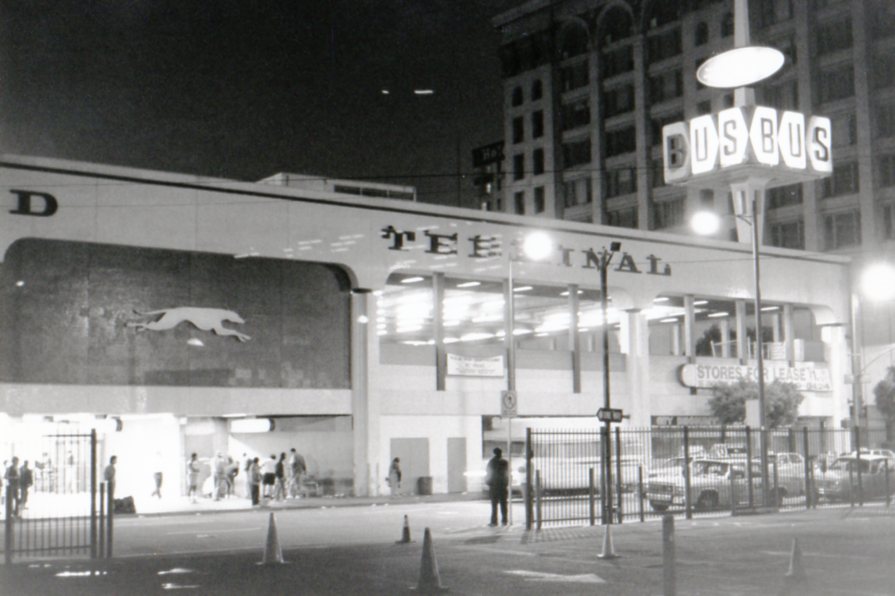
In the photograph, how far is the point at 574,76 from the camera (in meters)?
107

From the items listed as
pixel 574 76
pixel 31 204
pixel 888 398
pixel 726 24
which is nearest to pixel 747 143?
pixel 31 204

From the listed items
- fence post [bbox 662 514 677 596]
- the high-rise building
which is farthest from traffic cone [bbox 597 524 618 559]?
the high-rise building

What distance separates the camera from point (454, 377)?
47.1 metres

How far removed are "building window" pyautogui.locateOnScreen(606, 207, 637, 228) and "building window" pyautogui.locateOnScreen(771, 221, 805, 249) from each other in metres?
14.0

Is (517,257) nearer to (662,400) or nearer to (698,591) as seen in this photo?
(662,400)

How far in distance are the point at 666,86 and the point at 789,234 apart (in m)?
18.0

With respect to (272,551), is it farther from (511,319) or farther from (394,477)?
(511,319)

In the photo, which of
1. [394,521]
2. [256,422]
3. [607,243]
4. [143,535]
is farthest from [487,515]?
[607,243]

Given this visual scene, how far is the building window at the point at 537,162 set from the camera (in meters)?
108

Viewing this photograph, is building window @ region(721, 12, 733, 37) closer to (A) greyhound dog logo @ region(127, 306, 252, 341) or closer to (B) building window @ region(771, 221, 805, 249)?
(B) building window @ region(771, 221, 805, 249)

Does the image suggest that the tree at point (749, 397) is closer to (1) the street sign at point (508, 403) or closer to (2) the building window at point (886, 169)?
(1) the street sign at point (508, 403)

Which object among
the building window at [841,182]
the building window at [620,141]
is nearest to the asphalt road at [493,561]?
the building window at [841,182]

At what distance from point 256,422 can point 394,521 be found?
1393 cm

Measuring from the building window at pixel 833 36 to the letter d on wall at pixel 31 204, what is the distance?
64937 mm
